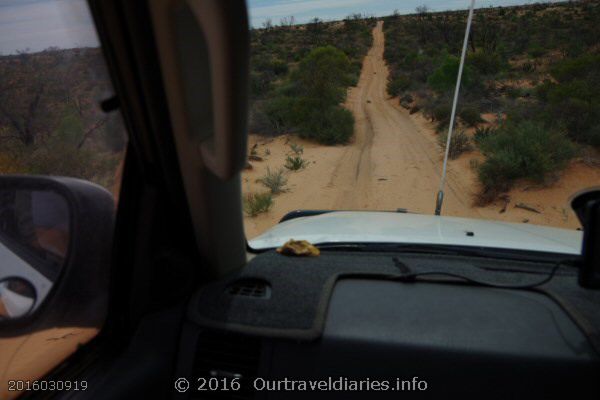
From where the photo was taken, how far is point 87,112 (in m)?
1.54

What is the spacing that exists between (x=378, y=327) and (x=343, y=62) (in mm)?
23178

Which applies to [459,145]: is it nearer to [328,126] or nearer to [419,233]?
[328,126]

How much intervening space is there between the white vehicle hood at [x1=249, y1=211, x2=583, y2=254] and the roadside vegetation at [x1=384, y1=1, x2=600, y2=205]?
6676 millimetres

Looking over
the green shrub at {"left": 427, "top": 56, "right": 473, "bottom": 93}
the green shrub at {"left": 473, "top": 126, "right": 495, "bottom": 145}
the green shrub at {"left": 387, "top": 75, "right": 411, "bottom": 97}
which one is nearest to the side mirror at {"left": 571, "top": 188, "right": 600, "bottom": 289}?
the green shrub at {"left": 473, "top": 126, "right": 495, "bottom": 145}

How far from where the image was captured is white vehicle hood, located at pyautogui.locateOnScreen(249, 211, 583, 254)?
255 centimetres

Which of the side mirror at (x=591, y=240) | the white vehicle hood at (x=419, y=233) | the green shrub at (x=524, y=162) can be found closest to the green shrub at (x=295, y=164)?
the green shrub at (x=524, y=162)

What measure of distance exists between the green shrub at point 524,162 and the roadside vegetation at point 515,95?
0.06ft

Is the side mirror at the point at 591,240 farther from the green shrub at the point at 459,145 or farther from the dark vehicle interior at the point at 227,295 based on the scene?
the green shrub at the point at 459,145

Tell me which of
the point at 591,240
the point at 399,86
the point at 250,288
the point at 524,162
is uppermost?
the point at 591,240

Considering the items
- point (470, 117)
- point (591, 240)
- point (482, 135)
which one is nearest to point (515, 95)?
point (470, 117)

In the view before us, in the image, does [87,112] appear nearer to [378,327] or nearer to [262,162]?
[378,327]

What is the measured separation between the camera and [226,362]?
189cm

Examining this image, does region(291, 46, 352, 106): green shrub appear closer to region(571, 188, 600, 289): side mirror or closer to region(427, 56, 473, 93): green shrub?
region(427, 56, 473, 93): green shrub

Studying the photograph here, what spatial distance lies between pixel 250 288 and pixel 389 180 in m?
9.15
